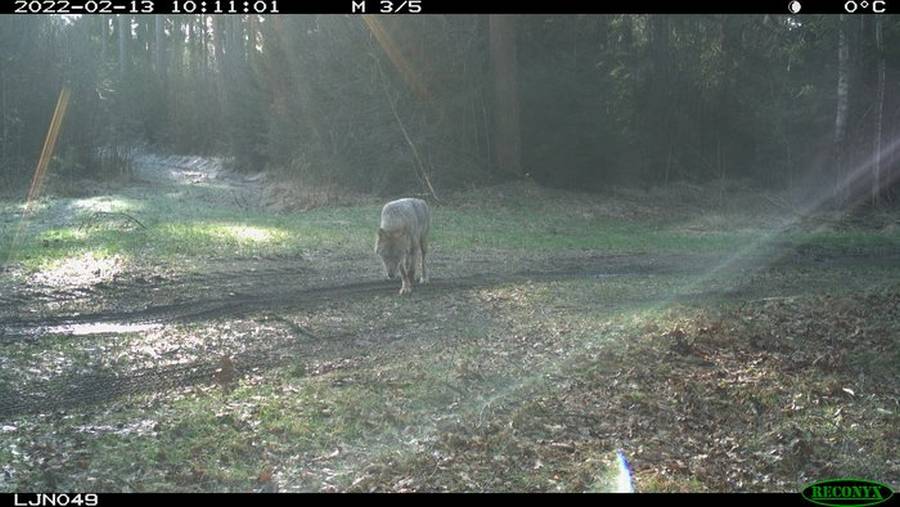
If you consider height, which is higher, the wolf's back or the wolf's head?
the wolf's back

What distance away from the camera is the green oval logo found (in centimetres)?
672

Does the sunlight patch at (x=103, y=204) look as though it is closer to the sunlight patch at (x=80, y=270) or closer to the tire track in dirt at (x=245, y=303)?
the sunlight patch at (x=80, y=270)

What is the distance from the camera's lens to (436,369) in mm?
9945

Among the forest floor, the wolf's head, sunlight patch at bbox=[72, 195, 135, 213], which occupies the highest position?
the wolf's head

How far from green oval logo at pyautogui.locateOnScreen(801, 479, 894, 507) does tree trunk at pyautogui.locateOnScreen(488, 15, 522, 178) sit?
27867 millimetres

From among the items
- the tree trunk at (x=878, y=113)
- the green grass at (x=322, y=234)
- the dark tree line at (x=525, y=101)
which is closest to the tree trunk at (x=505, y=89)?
the dark tree line at (x=525, y=101)

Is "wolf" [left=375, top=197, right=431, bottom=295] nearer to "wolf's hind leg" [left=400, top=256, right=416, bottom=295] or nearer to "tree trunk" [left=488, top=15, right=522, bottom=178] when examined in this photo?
"wolf's hind leg" [left=400, top=256, right=416, bottom=295]

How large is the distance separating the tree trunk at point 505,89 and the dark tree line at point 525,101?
7cm

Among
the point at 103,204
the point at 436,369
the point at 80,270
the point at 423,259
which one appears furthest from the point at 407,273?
the point at 103,204

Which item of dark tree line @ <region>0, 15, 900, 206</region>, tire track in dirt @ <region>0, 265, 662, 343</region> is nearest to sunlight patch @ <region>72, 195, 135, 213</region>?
dark tree line @ <region>0, 15, 900, 206</region>

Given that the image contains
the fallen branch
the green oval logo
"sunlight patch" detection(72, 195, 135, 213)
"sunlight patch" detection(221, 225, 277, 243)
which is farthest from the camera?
"sunlight patch" detection(72, 195, 135, 213)

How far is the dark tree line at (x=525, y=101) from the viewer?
32.5m

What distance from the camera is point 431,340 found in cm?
1150

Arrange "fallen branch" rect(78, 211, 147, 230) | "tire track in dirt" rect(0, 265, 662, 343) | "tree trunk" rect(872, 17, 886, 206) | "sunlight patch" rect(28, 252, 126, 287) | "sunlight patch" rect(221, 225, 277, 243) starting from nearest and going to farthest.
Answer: "tire track in dirt" rect(0, 265, 662, 343) < "sunlight patch" rect(28, 252, 126, 287) < "sunlight patch" rect(221, 225, 277, 243) < "fallen branch" rect(78, 211, 147, 230) < "tree trunk" rect(872, 17, 886, 206)
